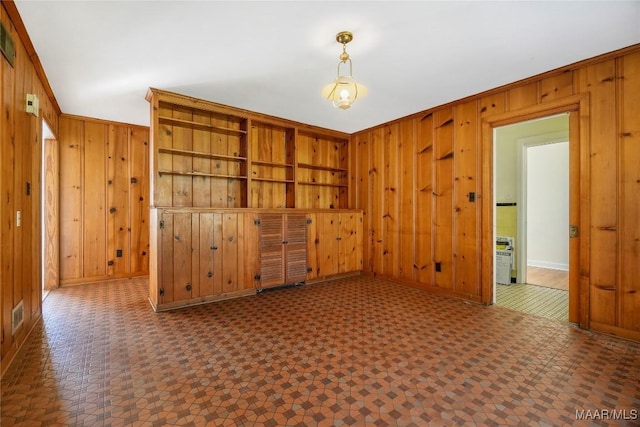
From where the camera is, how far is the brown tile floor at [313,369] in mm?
1491

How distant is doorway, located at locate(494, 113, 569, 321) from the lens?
3.63 metres

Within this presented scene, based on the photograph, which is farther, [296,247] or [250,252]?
[296,247]

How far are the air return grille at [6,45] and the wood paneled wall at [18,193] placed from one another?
0.14ft

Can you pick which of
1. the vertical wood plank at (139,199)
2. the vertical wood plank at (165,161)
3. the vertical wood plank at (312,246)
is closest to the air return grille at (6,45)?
Result: the vertical wood plank at (165,161)

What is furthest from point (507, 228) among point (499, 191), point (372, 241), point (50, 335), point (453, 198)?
point (50, 335)

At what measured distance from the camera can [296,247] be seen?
158 inches

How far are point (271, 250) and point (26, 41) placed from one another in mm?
2893

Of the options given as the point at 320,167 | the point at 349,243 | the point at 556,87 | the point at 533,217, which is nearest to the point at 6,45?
the point at 320,167

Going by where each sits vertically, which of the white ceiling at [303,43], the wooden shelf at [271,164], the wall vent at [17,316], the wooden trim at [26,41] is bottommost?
the wall vent at [17,316]

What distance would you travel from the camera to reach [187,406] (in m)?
1.54

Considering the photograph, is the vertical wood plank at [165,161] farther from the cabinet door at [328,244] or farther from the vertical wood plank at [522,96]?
the vertical wood plank at [522,96]

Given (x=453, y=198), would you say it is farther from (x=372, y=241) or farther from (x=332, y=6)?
(x=332, y=6)

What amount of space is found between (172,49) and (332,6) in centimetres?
138

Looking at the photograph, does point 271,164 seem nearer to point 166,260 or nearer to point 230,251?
point 230,251
